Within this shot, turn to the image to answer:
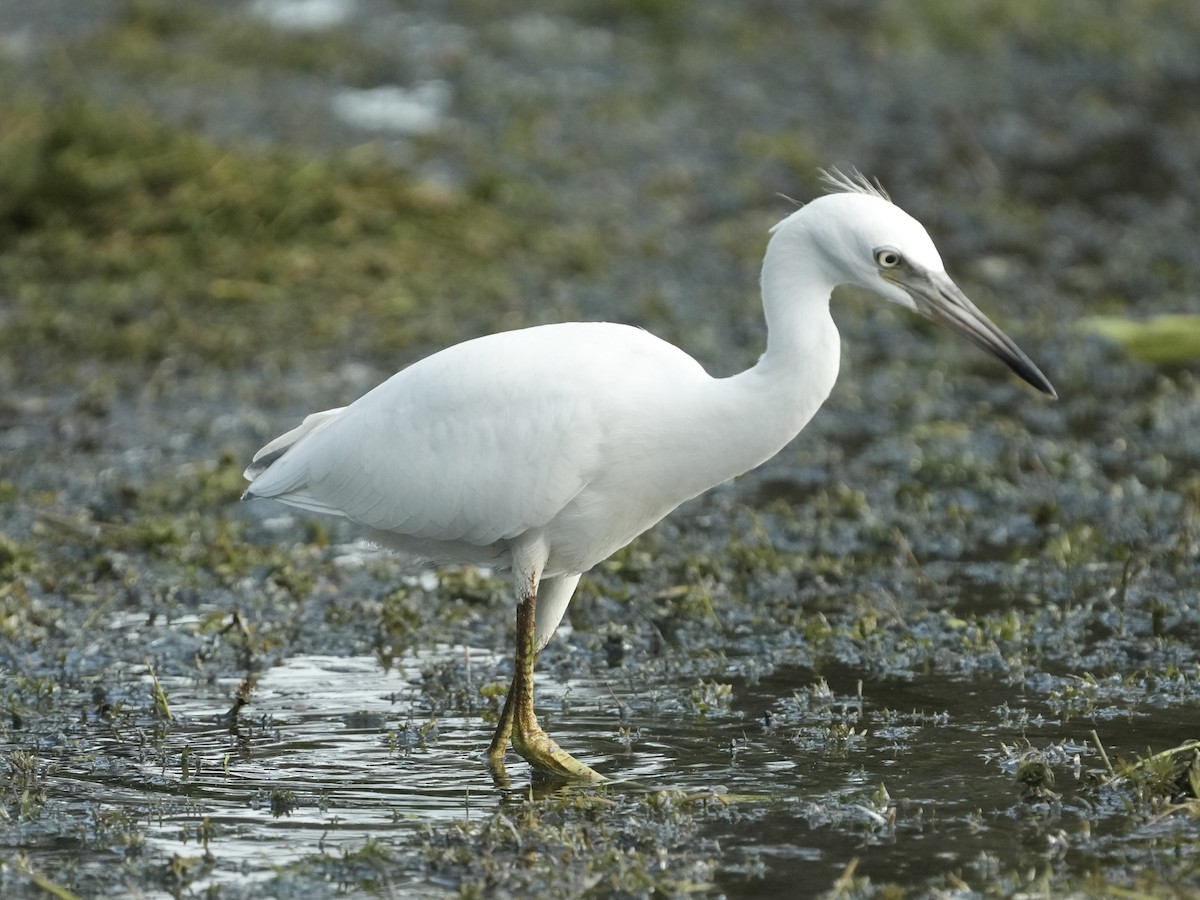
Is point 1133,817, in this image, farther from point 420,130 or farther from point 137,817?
point 420,130

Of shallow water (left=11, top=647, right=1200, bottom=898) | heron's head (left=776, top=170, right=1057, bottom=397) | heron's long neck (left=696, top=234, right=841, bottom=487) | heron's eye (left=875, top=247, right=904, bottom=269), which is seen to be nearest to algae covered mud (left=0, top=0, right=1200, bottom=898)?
shallow water (left=11, top=647, right=1200, bottom=898)

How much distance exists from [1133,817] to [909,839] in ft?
2.04

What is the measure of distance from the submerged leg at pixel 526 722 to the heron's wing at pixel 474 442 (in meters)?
0.28

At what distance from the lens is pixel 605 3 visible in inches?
756

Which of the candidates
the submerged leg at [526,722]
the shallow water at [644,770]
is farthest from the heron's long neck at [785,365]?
the shallow water at [644,770]

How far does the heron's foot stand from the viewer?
5654 millimetres

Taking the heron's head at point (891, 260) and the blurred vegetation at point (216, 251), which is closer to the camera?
the heron's head at point (891, 260)

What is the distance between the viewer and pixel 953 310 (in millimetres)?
5531

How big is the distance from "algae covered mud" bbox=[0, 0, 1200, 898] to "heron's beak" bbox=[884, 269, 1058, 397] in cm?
119

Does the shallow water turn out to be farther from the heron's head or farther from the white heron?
the heron's head

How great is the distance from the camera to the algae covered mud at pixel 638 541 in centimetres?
518

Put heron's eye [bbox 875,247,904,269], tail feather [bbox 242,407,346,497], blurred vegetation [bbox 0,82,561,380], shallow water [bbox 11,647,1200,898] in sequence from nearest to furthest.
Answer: shallow water [bbox 11,647,1200,898]
heron's eye [bbox 875,247,904,269]
tail feather [bbox 242,407,346,497]
blurred vegetation [bbox 0,82,561,380]

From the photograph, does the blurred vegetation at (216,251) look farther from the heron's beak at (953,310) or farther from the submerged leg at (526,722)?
the heron's beak at (953,310)

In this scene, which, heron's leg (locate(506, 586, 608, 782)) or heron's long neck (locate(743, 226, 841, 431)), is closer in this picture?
heron's long neck (locate(743, 226, 841, 431))
